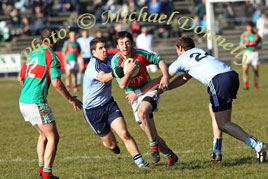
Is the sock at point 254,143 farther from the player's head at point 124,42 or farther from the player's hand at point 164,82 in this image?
the player's head at point 124,42

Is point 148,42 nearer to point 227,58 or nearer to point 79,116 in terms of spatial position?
point 227,58

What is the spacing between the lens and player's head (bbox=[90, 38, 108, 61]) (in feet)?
30.2

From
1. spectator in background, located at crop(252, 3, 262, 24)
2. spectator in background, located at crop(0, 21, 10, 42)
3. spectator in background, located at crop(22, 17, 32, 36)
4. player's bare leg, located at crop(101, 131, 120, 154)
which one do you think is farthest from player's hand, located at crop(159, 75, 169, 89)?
spectator in background, located at crop(0, 21, 10, 42)

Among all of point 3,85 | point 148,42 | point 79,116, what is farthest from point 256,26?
point 79,116

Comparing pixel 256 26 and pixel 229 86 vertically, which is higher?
pixel 229 86

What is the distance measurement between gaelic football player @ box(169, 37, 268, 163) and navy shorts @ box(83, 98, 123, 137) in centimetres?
100

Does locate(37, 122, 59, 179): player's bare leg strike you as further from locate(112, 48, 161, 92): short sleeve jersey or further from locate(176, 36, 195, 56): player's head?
locate(176, 36, 195, 56): player's head

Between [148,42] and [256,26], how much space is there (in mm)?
8559

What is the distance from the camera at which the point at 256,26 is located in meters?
36.2

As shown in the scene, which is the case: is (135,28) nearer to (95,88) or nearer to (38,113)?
(95,88)

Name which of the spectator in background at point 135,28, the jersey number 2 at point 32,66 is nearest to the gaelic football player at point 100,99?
the jersey number 2 at point 32,66

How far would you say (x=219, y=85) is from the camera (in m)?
8.94

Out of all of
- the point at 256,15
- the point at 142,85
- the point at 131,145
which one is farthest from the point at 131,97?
the point at 256,15

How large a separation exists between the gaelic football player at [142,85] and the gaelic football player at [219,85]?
1.23ft
